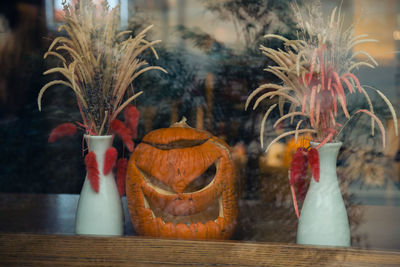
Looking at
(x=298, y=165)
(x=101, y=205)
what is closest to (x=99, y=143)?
(x=101, y=205)

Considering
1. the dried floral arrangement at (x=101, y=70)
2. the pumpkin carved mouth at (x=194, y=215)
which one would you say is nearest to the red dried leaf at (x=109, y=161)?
the dried floral arrangement at (x=101, y=70)

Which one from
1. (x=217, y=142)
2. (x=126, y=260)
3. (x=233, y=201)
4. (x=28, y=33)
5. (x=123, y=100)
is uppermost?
(x=28, y=33)

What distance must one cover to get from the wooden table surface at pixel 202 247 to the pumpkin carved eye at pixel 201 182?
133mm

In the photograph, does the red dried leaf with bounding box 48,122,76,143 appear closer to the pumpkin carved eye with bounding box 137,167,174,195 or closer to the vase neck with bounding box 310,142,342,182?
the pumpkin carved eye with bounding box 137,167,174,195

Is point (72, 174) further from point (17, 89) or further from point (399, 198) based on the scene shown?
point (399, 198)

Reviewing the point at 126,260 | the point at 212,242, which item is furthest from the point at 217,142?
the point at 126,260

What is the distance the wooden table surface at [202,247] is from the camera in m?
1.10

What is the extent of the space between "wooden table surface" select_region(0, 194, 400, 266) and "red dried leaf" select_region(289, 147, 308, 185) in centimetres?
12

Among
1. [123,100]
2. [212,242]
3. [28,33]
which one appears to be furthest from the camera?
[28,33]

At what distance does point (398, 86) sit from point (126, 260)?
84 cm

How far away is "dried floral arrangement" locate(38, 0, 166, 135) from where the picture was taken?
1237mm

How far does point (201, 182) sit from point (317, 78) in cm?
39

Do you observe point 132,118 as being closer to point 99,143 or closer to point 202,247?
point 99,143

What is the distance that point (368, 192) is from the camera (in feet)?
3.97
